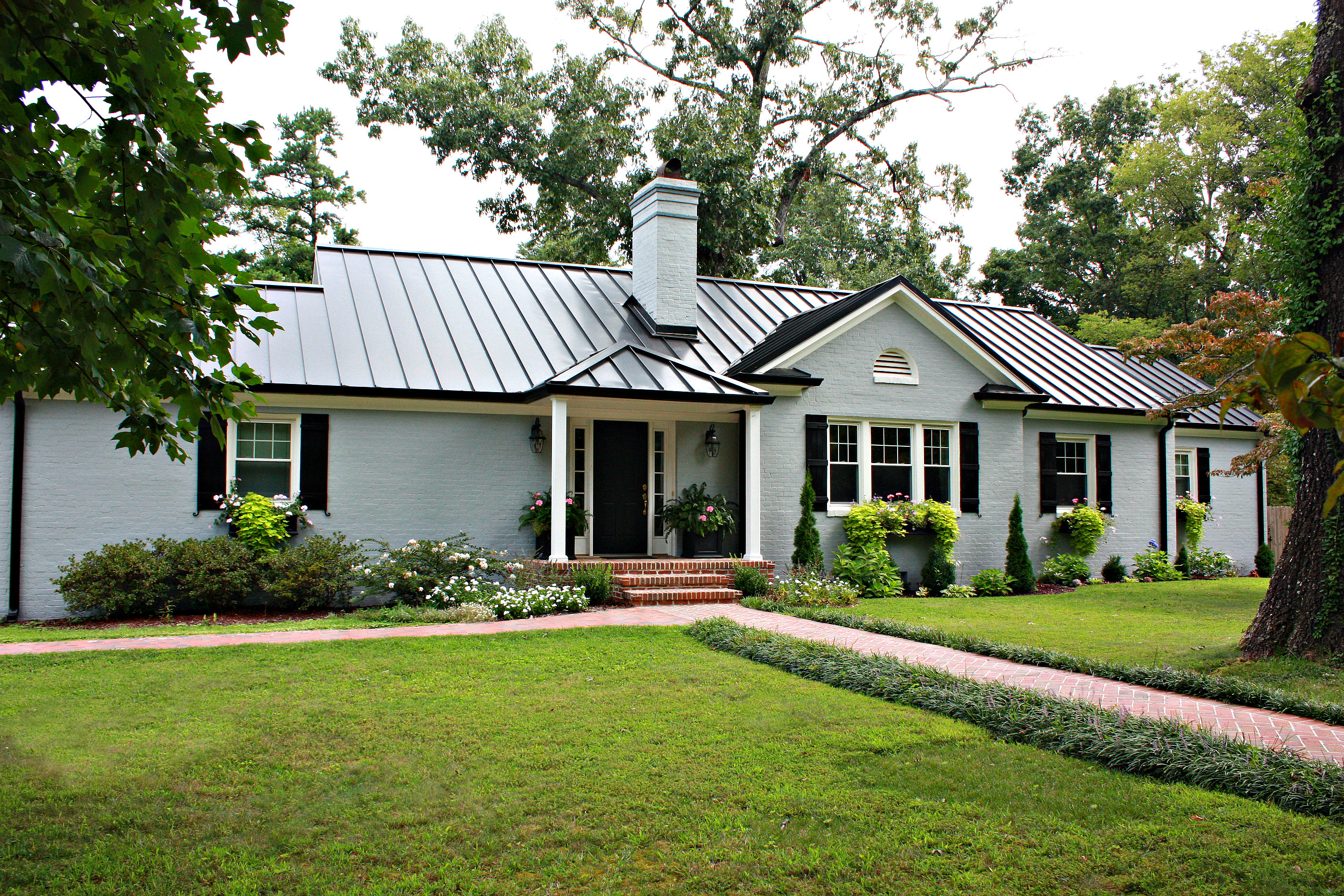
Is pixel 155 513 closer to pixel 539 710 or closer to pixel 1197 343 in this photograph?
pixel 539 710

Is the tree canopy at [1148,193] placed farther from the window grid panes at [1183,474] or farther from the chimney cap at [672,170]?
the chimney cap at [672,170]

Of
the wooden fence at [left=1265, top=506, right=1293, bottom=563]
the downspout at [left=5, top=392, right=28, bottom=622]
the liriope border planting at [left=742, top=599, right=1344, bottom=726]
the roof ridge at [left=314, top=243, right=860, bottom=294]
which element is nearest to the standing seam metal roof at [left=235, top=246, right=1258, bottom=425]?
the roof ridge at [left=314, top=243, right=860, bottom=294]

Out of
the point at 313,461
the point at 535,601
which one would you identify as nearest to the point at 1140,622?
the point at 535,601

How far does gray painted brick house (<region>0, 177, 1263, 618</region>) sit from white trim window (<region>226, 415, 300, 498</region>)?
3 cm

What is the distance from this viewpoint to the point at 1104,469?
17.0 m

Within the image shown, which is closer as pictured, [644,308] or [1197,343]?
[1197,343]

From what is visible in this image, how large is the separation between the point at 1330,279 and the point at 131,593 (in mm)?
12642

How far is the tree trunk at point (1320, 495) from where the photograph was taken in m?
7.46

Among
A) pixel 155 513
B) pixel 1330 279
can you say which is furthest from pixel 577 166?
pixel 1330 279

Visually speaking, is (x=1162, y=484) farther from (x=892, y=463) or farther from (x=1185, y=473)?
(x=892, y=463)

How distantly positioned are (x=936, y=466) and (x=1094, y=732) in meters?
10.2

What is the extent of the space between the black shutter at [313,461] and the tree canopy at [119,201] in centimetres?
870

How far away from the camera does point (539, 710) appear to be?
6168 millimetres

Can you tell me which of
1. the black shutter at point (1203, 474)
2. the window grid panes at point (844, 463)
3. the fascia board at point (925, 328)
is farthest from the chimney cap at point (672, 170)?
the black shutter at point (1203, 474)
